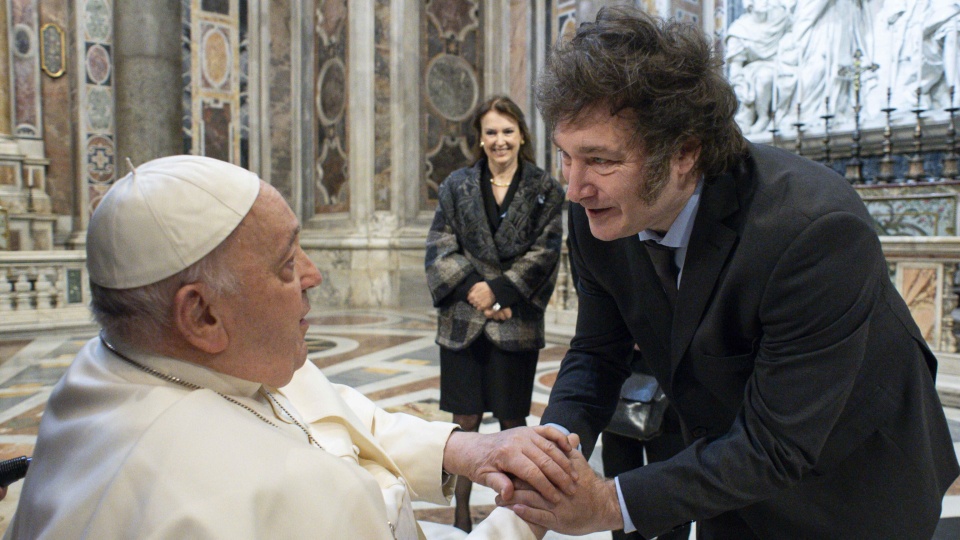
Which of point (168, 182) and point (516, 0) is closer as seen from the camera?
point (168, 182)

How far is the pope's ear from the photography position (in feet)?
3.96

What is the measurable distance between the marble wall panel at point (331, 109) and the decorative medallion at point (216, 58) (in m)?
1.36

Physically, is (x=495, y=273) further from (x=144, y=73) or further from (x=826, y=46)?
(x=144, y=73)

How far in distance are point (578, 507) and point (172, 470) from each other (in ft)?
2.85

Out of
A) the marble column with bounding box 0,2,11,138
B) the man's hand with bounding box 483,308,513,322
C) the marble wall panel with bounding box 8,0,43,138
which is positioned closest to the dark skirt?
the man's hand with bounding box 483,308,513,322

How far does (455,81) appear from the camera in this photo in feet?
37.4

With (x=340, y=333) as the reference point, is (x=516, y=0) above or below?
above

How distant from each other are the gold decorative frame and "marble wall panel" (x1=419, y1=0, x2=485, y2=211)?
4.96m

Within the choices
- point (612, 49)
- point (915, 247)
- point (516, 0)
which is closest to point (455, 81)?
point (516, 0)

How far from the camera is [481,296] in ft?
11.1

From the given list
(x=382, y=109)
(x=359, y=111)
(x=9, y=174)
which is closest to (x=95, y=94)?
(x=9, y=174)

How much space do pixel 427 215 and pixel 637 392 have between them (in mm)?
8732

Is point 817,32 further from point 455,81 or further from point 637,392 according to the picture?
point 637,392

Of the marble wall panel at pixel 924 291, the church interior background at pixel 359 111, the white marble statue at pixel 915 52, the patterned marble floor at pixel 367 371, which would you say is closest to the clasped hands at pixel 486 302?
the patterned marble floor at pixel 367 371
